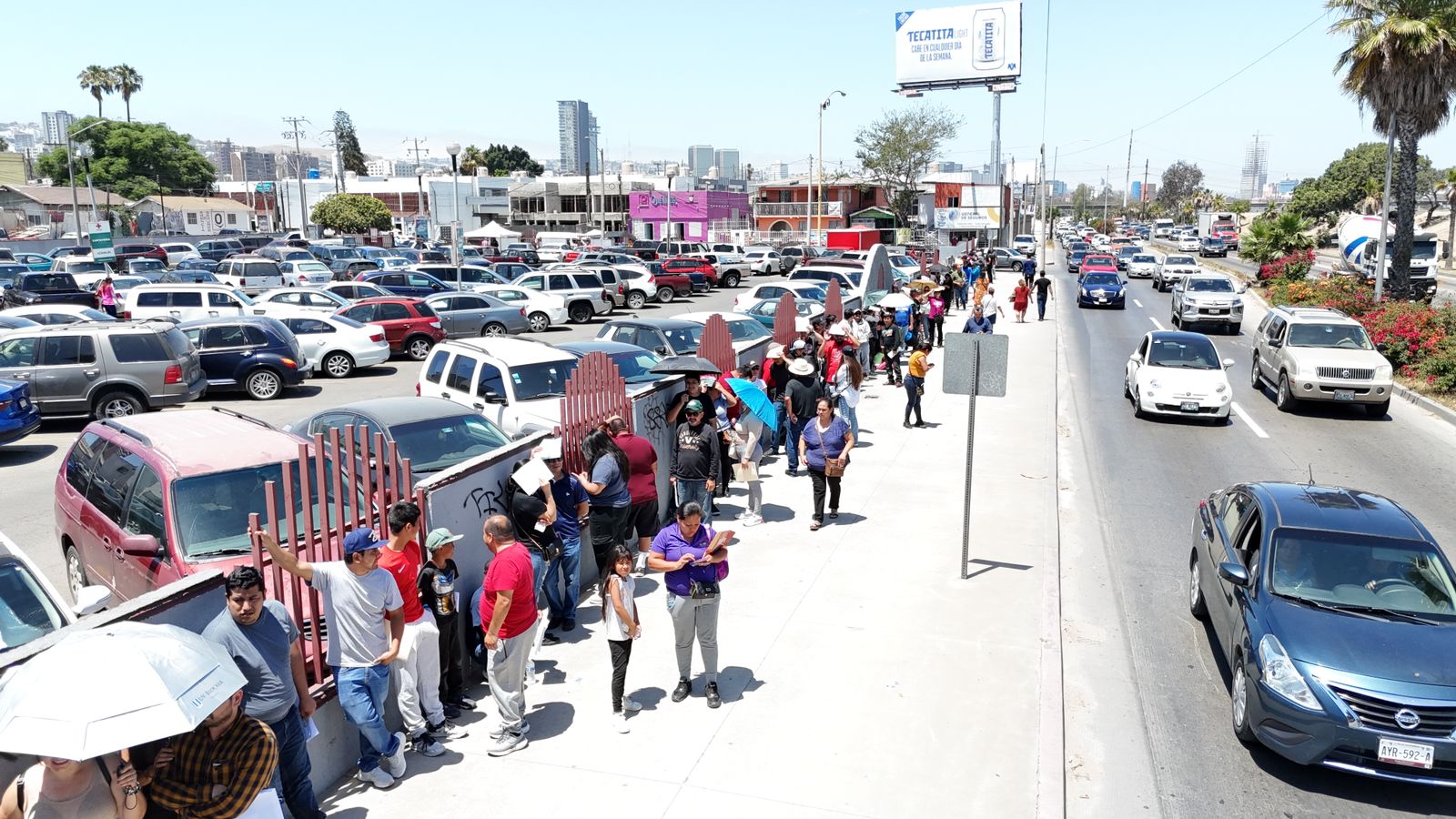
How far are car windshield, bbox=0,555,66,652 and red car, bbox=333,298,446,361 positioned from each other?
1897cm

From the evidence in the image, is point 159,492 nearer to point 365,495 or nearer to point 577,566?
point 365,495

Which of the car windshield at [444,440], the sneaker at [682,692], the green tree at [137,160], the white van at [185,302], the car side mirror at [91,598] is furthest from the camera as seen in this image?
the green tree at [137,160]

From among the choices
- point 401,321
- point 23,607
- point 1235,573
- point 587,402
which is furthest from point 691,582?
point 401,321

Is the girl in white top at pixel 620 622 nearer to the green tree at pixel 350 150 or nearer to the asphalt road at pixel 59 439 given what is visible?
the asphalt road at pixel 59 439

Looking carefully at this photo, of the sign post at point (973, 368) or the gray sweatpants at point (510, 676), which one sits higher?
the sign post at point (973, 368)

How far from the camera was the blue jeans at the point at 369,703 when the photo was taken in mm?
6066

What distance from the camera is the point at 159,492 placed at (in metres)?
7.64

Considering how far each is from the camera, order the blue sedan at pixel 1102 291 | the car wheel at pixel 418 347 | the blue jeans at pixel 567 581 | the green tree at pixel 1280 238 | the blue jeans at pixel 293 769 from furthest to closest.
A: the green tree at pixel 1280 238, the blue sedan at pixel 1102 291, the car wheel at pixel 418 347, the blue jeans at pixel 567 581, the blue jeans at pixel 293 769

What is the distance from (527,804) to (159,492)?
393 centimetres

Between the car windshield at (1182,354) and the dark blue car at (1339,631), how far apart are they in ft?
34.8

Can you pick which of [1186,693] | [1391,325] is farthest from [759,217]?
[1186,693]

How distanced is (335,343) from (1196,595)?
18.9 m

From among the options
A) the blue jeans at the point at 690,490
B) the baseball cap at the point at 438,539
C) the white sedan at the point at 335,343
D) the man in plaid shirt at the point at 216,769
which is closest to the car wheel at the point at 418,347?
the white sedan at the point at 335,343

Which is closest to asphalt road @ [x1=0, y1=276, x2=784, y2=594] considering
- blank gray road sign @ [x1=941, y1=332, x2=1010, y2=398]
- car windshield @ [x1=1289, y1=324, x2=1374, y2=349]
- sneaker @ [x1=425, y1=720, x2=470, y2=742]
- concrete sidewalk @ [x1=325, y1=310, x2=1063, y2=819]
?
sneaker @ [x1=425, y1=720, x2=470, y2=742]
